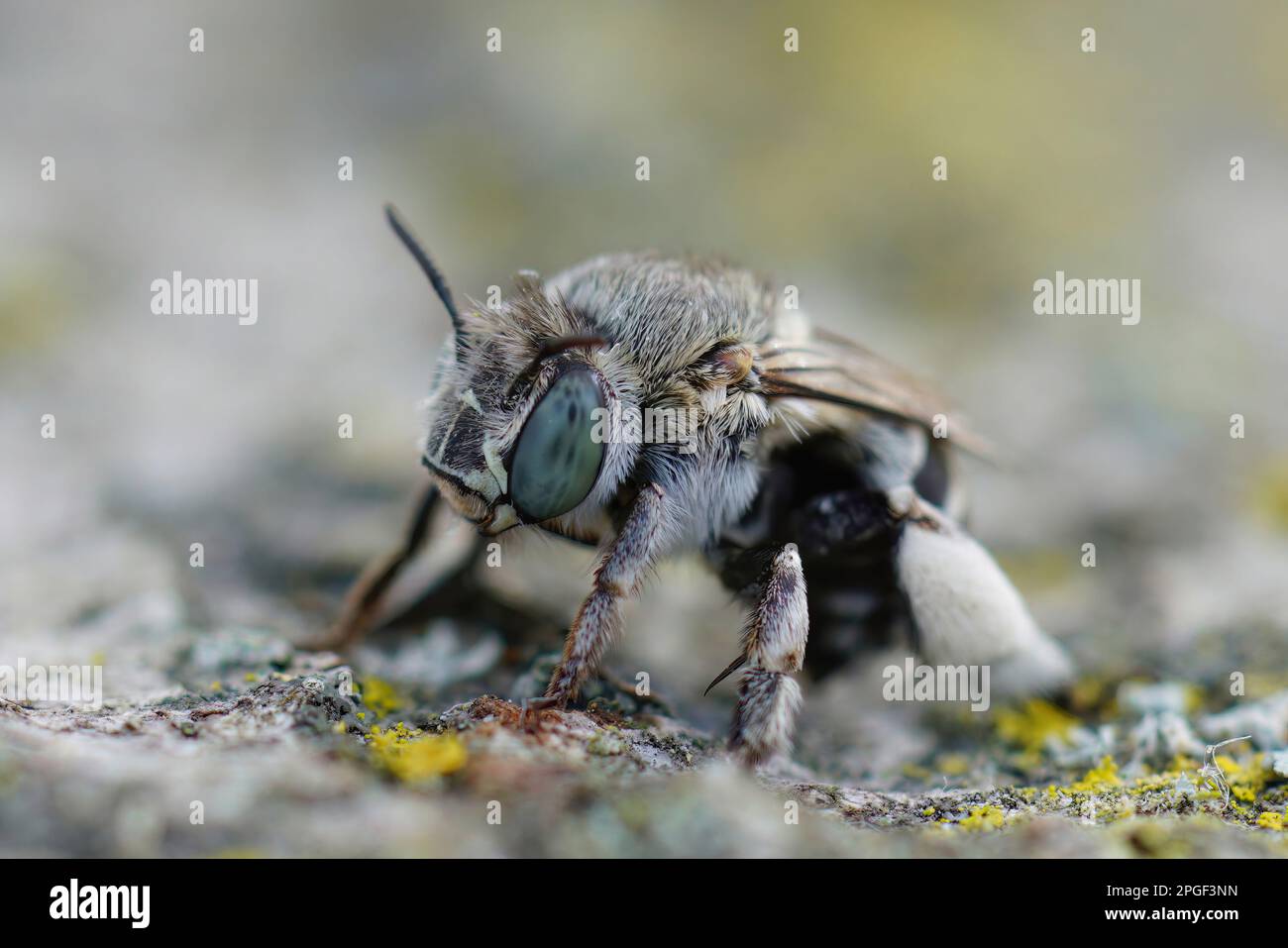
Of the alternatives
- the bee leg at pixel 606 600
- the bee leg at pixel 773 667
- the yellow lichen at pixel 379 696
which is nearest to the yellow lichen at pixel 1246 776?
the bee leg at pixel 773 667

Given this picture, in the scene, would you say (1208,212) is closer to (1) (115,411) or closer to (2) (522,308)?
(2) (522,308)

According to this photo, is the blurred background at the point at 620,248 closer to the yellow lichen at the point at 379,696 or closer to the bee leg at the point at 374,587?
the bee leg at the point at 374,587

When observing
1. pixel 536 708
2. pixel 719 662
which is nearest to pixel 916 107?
pixel 719 662

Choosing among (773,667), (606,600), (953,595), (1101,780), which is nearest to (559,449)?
(606,600)

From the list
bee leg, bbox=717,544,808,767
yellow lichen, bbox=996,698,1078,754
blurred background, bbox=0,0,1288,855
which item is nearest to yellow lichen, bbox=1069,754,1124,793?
yellow lichen, bbox=996,698,1078,754

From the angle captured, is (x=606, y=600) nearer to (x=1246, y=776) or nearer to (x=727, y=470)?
(x=727, y=470)

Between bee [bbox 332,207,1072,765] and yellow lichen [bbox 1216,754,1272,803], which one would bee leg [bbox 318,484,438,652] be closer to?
bee [bbox 332,207,1072,765]
